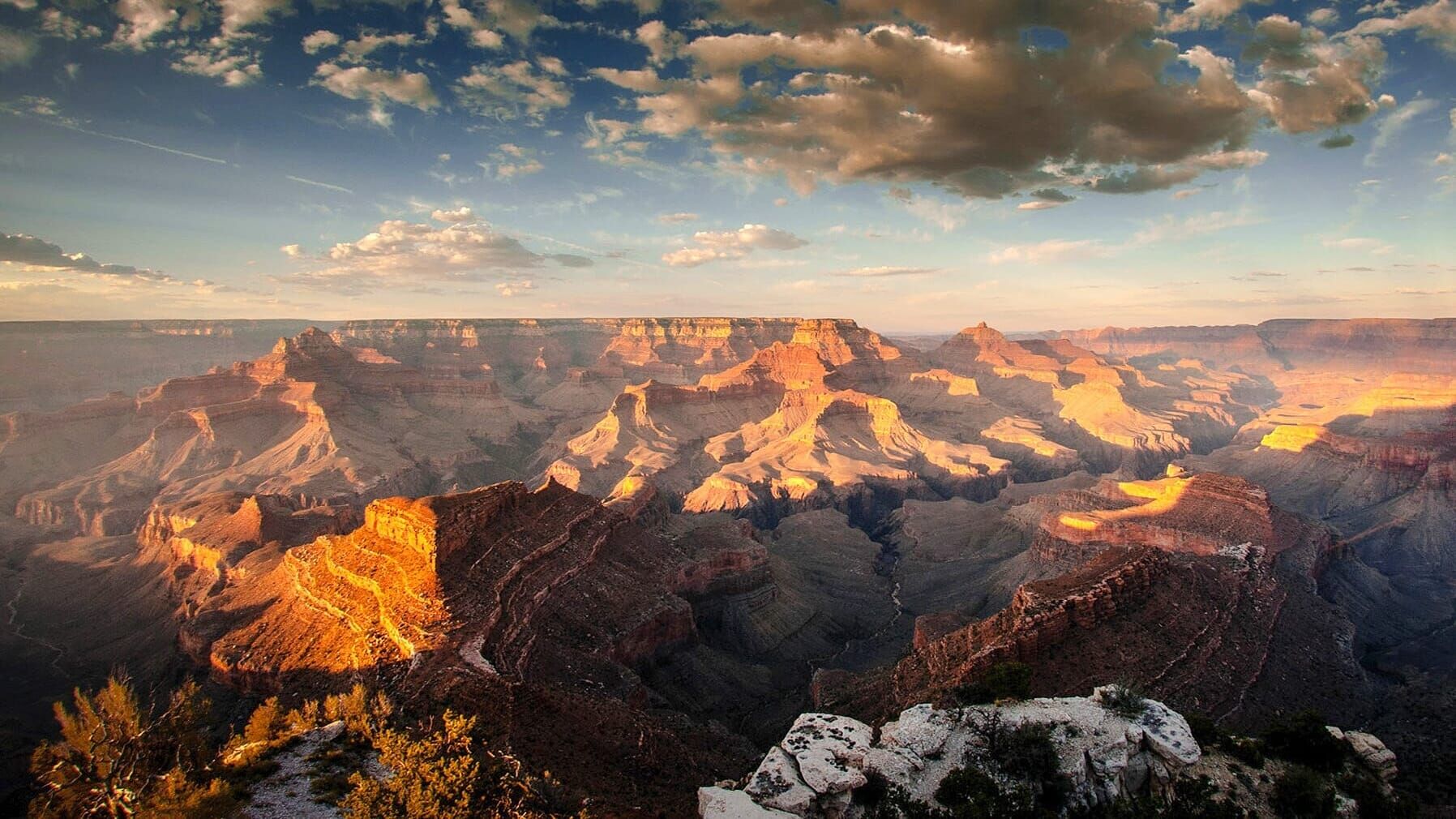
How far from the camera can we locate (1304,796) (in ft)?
64.2

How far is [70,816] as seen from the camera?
15.8 metres

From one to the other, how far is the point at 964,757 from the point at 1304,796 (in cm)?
957

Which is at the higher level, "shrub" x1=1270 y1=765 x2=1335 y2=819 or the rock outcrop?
the rock outcrop

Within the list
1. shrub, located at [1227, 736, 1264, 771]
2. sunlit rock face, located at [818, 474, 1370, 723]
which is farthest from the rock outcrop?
sunlit rock face, located at [818, 474, 1370, 723]

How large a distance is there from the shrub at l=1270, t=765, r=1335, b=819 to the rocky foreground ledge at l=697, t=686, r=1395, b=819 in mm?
580

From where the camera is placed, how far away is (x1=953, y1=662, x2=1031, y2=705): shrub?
2386cm

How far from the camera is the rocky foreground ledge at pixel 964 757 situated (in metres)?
18.5

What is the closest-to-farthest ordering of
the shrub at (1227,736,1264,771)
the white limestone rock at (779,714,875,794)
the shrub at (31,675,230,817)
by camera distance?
the shrub at (31,675,230,817) < the white limestone rock at (779,714,875,794) < the shrub at (1227,736,1264,771)

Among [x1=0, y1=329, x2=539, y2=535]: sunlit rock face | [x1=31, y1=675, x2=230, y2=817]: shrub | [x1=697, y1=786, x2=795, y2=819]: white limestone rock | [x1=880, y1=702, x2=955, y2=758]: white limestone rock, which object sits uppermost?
[x1=31, y1=675, x2=230, y2=817]: shrub

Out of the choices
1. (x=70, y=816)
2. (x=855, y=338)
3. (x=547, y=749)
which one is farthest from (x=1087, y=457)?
(x=70, y=816)

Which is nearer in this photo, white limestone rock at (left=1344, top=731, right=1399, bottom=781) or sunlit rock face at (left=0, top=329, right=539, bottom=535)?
white limestone rock at (left=1344, top=731, right=1399, bottom=781)

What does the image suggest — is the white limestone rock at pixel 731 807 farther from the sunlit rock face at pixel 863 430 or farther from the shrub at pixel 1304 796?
the sunlit rock face at pixel 863 430

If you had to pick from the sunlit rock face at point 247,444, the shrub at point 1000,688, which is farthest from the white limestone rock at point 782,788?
the sunlit rock face at point 247,444

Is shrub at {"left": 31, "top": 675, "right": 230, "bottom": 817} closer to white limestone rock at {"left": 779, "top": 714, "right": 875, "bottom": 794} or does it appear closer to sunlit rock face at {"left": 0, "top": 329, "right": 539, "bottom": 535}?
white limestone rock at {"left": 779, "top": 714, "right": 875, "bottom": 794}
